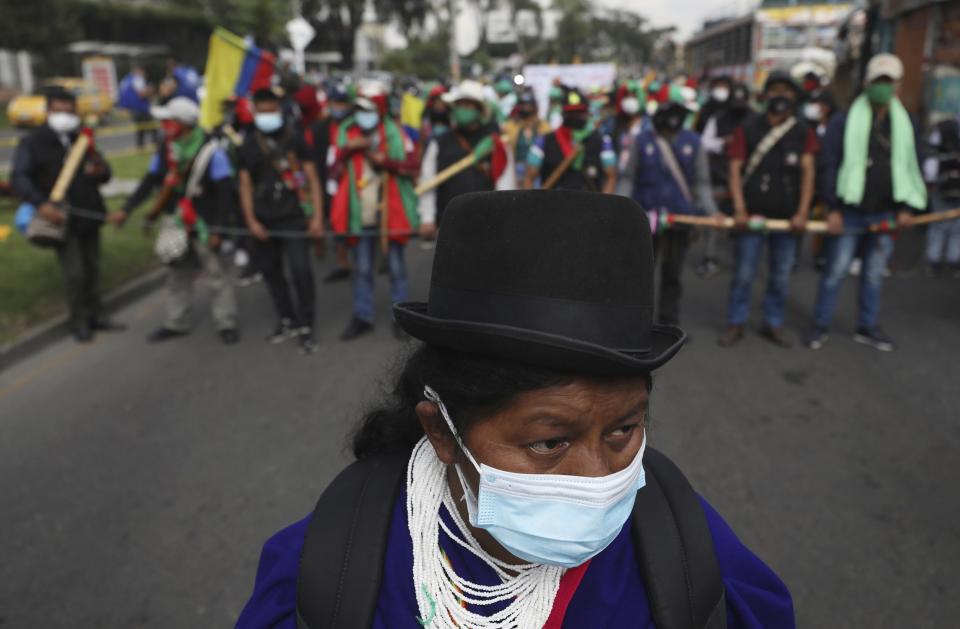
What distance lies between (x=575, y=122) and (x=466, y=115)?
102cm

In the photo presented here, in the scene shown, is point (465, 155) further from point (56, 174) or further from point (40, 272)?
point (40, 272)

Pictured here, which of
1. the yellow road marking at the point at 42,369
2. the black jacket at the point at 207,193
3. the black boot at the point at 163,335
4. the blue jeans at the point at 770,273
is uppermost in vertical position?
the black jacket at the point at 207,193

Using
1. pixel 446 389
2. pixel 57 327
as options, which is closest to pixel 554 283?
pixel 446 389

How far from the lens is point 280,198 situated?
6.09 m

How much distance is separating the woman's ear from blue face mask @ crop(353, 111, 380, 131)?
16.8ft

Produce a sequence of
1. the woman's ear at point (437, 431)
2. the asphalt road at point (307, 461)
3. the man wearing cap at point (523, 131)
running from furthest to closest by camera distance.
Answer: the man wearing cap at point (523, 131) → the asphalt road at point (307, 461) → the woman's ear at point (437, 431)

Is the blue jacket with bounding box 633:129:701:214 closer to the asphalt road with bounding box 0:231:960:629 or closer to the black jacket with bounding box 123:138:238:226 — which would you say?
the asphalt road with bounding box 0:231:960:629

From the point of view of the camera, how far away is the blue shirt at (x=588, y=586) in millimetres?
1451

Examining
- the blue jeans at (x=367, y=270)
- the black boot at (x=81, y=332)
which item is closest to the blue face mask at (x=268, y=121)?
the blue jeans at (x=367, y=270)

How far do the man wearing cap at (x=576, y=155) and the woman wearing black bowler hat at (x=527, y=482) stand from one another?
5.11 m

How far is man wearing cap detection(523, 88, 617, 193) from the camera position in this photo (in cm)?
650

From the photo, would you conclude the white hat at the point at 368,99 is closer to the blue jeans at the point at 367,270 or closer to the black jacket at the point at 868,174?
the blue jeans at the point at 367,270

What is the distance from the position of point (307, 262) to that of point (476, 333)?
5.15 metres

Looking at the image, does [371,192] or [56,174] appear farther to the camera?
[371,192]
